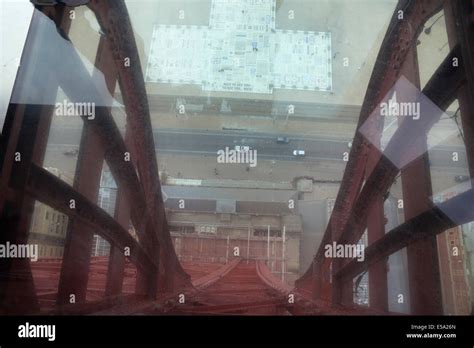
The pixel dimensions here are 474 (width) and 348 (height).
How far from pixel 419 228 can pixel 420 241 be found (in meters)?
0.08

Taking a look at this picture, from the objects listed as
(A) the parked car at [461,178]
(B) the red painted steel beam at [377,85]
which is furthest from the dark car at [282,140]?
(A) the parked car at [461,178]

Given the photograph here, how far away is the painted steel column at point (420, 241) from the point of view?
184 centimetres

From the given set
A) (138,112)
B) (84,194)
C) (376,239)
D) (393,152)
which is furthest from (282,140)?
(84,194)

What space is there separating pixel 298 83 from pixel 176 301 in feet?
4.68

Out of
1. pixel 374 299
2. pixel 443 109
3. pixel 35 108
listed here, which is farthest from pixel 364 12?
pixel 35 108

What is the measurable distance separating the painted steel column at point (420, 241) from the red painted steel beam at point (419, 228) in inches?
1.4

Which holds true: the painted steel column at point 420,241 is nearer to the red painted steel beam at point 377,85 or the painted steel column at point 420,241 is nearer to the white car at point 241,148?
A: the red painted steel beam at point 377,85

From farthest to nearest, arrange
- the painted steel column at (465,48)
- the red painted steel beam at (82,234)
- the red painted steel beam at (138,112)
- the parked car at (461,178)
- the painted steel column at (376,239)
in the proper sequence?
1. the painted steel column at (376,239)
2. the red painted steel beam at (138,112)
3. the red painted steel beam at (82,234)
4. the parked car at (461,178)
5. the painted steel column at (465,48)

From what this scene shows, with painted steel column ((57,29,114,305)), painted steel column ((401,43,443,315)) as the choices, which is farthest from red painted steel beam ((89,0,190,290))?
painted steel column ((401,43,443,315))

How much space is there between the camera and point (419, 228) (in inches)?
72.2

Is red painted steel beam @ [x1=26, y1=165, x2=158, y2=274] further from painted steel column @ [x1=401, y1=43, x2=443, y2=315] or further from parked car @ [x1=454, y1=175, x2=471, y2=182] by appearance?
parked car @ [x1=454, y1=175, x2=471, y2=182]

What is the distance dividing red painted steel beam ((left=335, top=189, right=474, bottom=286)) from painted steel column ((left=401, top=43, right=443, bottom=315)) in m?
0.04

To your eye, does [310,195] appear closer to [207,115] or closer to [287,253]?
[287,253]

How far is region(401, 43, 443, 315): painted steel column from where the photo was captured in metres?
1.84
